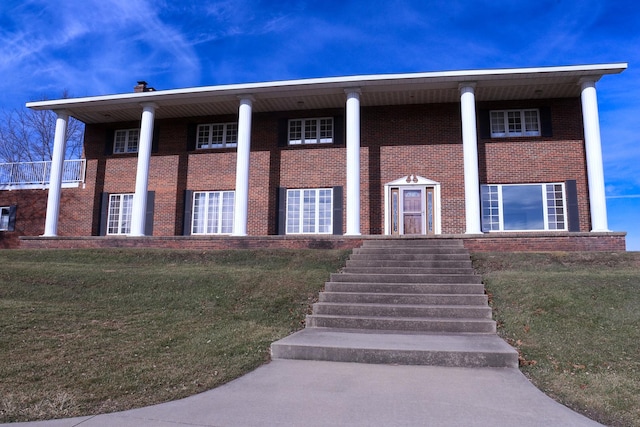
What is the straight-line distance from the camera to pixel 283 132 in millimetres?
17344

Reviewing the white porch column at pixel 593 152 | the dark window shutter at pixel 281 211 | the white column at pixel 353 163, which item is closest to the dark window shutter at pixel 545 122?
the white porch column at pixel 593 152

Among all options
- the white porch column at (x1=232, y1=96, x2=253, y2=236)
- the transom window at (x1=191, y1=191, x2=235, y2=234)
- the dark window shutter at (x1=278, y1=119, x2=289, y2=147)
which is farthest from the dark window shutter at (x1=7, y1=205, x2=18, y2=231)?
the dark window shutter at (x1=278, y1=119, x2=289, y2=147)

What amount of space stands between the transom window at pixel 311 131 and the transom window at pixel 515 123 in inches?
237

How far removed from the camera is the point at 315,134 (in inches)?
679

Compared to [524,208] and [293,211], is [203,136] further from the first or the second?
[524,208]

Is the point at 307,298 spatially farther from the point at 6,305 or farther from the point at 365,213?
the point at 365,213

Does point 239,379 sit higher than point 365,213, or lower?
lower

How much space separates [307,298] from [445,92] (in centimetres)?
1015

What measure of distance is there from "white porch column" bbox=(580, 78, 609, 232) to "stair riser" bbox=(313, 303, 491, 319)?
8.85m

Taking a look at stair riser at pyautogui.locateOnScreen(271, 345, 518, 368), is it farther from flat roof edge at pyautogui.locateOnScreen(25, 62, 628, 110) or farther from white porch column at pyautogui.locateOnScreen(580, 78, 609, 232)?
flat roof edge at pyautogui.locateOnScreen(25, 62, 628, 110)

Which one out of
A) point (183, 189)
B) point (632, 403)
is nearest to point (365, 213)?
point (183, 189)

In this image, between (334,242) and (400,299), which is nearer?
(400,299)

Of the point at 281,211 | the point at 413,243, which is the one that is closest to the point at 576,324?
the point at 413,243

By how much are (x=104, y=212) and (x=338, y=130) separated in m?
10.1
